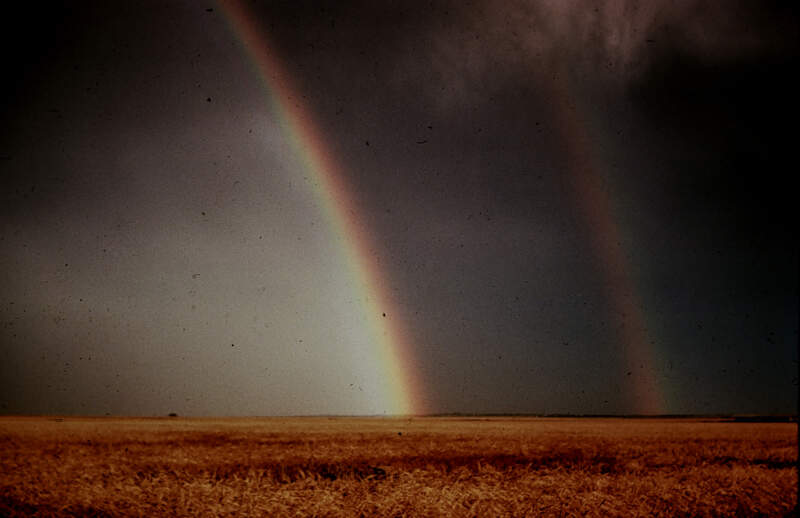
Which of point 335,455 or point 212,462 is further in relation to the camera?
point 335,455

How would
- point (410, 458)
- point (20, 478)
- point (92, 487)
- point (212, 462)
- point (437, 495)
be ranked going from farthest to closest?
point (410, 458) → point (212, 462) → point (20, 478) → point (92, 487) → point (437, 495)

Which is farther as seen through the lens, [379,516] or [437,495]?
[437,495]

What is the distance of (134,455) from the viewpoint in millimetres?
30297

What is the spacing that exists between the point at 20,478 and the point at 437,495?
12143mm

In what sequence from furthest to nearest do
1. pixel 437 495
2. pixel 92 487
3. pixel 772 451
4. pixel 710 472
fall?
1. pixel 772 451
2. pixel 710 472
3. pixel 92 487
4. pixel 437 495

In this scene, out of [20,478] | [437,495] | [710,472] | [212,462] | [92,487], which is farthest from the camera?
[212,462]

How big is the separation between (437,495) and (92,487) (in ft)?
29.1

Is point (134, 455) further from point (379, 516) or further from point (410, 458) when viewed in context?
point (379, 516)

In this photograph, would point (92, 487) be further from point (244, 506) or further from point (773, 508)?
point (773, 508)

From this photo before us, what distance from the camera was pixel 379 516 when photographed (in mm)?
13344

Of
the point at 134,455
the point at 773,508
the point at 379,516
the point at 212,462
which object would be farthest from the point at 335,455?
the point at 773,508

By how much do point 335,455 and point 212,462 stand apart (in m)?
6.79

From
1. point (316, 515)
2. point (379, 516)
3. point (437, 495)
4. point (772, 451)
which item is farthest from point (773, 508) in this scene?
point (772, 451)

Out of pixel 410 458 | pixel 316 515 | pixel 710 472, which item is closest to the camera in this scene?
pixel 316 515
